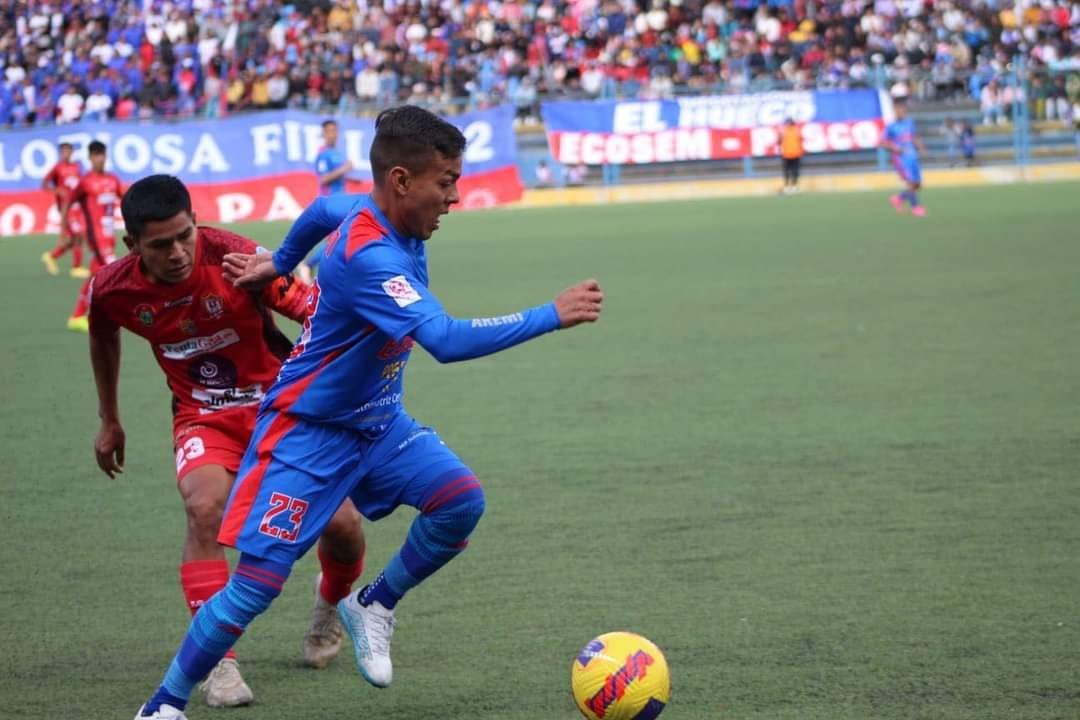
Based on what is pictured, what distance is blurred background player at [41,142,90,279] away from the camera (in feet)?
73.6

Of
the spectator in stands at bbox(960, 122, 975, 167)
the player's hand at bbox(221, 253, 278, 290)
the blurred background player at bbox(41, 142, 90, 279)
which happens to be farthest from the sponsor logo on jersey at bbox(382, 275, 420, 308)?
the spectator in stands at bbox(960, 122, 975, 167)

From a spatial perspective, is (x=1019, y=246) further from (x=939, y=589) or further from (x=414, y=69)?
(x=414, y=69)

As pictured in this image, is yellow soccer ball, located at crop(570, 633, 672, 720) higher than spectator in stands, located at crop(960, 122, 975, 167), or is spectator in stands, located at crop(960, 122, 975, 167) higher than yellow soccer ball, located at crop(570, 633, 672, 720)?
yellow soccer ball, located at crop(570, 633, 672, 720)

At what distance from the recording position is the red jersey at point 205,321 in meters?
5.41

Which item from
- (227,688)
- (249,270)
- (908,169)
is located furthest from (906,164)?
(227,688)

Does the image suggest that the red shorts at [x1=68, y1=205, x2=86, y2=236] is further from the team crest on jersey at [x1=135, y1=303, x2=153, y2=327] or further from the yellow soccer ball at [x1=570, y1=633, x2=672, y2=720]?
the yellow soccer ball at [x1=570, y1=633, x2=672, y2=720]

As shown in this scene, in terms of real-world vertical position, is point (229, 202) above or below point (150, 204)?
below

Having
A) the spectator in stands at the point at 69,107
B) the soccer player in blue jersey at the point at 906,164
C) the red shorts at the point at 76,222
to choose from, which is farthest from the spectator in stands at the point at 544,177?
the red shorts at the point at 76,222

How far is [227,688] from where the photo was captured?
505 centimetres

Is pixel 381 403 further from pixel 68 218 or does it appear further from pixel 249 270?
pixel 68 218

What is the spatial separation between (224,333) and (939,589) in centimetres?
293

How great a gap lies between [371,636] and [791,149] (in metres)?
27.9

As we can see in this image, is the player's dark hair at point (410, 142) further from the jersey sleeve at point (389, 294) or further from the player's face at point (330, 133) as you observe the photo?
the player's face at point (330, 133)

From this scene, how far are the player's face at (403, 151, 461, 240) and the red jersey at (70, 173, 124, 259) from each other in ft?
48.3
